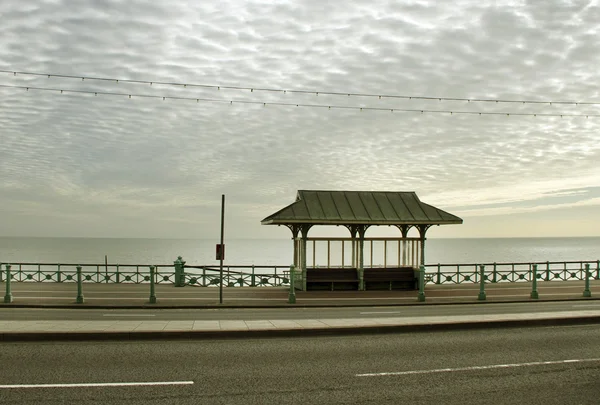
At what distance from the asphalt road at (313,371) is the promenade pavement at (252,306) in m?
0.51

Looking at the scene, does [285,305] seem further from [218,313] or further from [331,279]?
[331,279]

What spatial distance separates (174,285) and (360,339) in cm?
2124

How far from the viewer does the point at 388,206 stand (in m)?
29.5

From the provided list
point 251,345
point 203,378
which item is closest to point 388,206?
point 251,345

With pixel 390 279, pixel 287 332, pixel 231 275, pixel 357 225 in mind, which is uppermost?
pixel 357 225

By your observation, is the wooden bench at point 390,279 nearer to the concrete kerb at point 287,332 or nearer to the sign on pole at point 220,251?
the sign on pole at point 220,251

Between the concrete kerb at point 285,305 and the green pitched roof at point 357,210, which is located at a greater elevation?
the green pitched roof at point 357,210

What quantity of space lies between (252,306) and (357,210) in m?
9.49

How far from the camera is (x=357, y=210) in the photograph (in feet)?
94.5

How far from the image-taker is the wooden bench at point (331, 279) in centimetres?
2828

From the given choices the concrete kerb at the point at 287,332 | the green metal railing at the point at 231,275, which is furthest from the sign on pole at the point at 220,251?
the concrete kerb at the point at 287,332

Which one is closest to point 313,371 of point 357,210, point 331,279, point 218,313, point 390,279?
point 218,313

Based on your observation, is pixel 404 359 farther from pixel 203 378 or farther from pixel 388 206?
pixel 388 206

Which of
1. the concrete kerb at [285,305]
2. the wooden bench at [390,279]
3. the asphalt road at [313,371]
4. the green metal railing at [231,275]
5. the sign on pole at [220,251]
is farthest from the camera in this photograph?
the green metal railing at [231,275]
